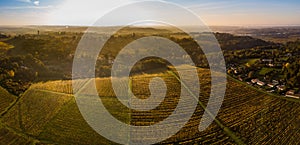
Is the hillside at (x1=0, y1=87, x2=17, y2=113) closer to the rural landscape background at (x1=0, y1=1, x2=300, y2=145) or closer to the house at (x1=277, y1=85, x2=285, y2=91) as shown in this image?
the rural landscape background at (x1=0, y1=1, x2=300, y2=145)

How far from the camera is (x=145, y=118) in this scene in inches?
606

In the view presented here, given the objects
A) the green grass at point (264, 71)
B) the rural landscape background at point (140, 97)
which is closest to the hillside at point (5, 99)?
the rural landscape background at point (140, 97)

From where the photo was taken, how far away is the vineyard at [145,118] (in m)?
13.0

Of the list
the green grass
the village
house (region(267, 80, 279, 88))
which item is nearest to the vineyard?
the village

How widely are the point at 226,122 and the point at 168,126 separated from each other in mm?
3518

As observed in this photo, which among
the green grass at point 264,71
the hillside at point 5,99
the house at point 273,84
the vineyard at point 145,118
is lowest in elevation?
the vineyard at point 145,118

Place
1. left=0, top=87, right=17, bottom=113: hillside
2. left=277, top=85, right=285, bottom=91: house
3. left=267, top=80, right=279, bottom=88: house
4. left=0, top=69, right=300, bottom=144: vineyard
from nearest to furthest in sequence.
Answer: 1. left=0, top=69, right=300, bottom=144: vineyard
2. left=0, top=87, right=17, bottom=113: hillside
3. left=277, top=85, right=285, bottom=91: house
4. left=267, top=80, right=279, bottom=88: house

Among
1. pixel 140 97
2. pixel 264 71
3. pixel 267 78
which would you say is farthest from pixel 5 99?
pixel 264 71

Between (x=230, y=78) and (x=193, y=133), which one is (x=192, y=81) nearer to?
(x=230, y=78)

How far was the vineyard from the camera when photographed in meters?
13.0

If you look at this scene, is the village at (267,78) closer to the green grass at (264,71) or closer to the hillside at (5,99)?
the green grass at (264,71)

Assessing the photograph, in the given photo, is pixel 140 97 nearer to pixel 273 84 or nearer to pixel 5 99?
pixel 5 99

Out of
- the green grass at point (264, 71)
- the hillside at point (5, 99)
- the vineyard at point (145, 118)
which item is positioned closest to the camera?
the vineyard at point (145, 118)

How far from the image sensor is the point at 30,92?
18797 mm
